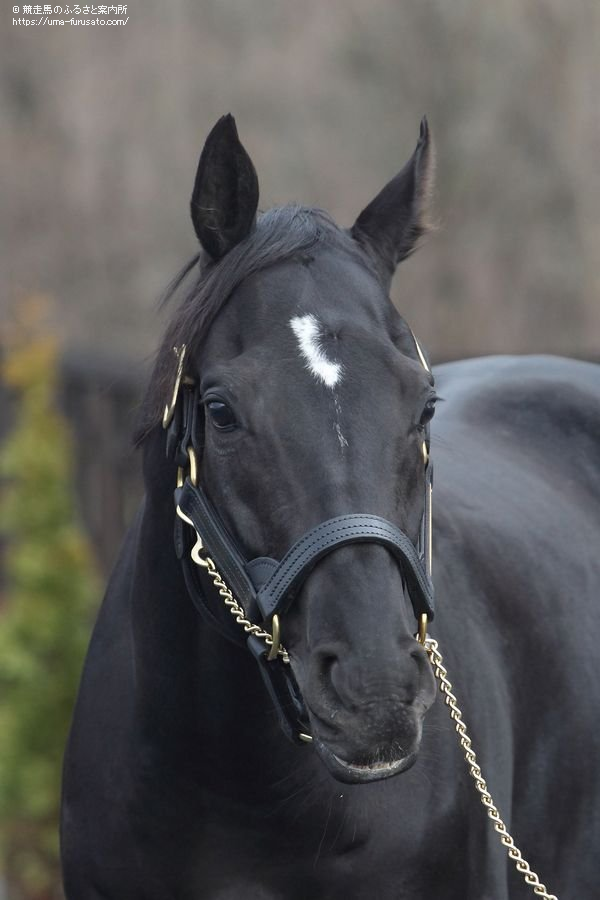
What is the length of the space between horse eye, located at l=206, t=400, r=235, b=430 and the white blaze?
17 centimetres

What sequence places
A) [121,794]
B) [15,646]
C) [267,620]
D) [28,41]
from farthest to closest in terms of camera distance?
[28,41] < [15,646] < [121,794] < [267,620]

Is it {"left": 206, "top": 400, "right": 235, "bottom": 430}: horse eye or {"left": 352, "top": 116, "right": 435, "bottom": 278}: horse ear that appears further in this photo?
{"left": 352, "top": 116, "right": 435, "bottom": 278}: horse ear

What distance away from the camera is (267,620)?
7.73 feet

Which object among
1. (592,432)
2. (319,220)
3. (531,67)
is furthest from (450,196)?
(319,220)

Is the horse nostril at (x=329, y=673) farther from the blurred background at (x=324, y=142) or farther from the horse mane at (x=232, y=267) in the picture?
the blurred background at (x=324, y=142)

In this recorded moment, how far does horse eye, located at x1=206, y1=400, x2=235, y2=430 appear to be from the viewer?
2445mm

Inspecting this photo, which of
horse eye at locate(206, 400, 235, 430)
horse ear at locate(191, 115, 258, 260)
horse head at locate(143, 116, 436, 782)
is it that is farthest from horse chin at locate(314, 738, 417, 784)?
horse ear at locate(191, 115, 258, 260)

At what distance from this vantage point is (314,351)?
7.90 ft

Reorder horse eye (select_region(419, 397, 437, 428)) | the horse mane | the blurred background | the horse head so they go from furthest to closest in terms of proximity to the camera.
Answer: the blurred background < the horse mane < horse eye (select_region(419, 397, 437, 428)) < the horse head

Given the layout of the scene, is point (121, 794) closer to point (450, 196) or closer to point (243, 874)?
point (243, 874)

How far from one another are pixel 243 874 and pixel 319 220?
132 cm

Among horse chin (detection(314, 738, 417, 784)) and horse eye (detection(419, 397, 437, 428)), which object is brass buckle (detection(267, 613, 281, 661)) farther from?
horse eye (detection(419, 397, 437, 428))

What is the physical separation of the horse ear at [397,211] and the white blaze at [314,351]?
1.29ft

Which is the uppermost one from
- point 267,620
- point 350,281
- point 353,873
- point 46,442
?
point 350,281
